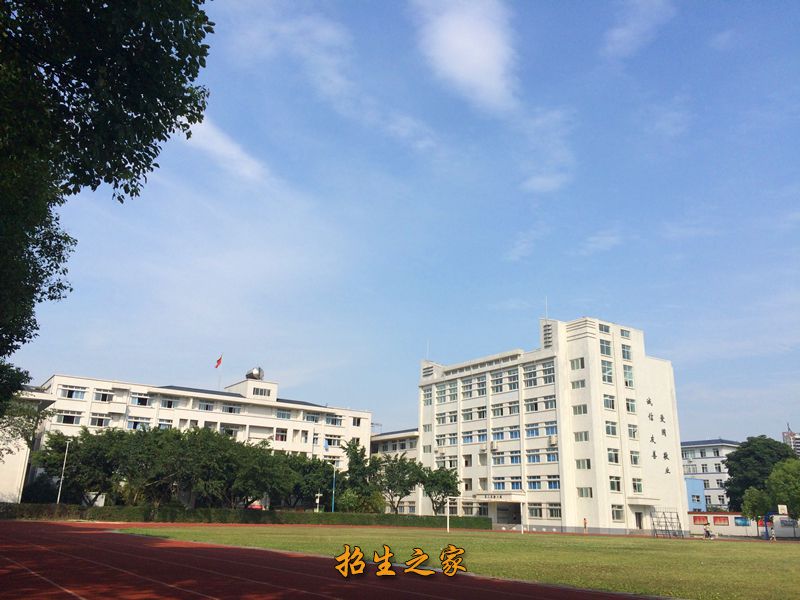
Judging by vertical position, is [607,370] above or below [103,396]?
above

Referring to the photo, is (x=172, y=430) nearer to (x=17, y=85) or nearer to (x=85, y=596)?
(x=85, y=596)

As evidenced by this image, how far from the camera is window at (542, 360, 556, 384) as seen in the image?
243 ft

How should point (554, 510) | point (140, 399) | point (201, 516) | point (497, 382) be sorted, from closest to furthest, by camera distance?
point (201, 516)
point (554, 510)
point (140, 399)
point (497, 382)

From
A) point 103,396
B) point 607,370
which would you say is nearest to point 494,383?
point 607,370

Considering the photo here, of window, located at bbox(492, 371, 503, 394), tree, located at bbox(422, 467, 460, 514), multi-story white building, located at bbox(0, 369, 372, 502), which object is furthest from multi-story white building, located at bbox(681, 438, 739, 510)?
multi-story white building, located at bbox(0, 369, 372, 502)

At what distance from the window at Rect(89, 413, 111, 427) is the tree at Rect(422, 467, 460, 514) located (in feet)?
128

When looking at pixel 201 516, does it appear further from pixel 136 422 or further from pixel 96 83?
pixel 96 83

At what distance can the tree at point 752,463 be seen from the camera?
94312 millimetres

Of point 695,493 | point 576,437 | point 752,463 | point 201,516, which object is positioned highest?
point 576,437

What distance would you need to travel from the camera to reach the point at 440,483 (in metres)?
78.1

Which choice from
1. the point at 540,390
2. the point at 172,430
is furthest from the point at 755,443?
the point at 172,430

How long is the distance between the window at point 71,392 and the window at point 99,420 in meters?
2.74

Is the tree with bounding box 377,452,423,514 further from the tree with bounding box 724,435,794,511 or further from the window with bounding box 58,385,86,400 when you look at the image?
the tree with bounding box 724,435,794,511

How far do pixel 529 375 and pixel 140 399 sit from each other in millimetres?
48652
